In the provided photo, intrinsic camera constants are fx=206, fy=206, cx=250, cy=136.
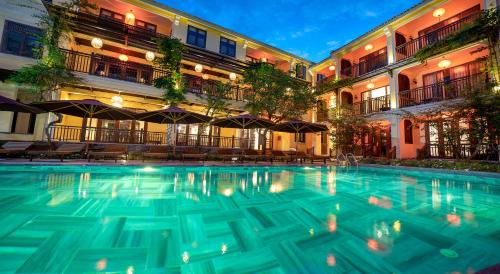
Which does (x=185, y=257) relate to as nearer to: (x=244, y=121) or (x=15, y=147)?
(x=244, y=121)

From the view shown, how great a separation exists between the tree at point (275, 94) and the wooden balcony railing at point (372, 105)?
5.00 meters

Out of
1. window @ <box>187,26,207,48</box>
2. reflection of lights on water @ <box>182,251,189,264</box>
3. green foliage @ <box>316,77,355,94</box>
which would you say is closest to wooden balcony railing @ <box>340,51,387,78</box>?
green foliage @ <box>316,77,355,94</box>

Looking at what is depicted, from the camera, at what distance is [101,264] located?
2.18 m

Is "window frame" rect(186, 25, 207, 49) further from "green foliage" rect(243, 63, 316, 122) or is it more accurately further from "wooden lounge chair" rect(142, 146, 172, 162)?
"wooden lounge chair" rect(142, 146, 172, 162)

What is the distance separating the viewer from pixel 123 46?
47.9 ft

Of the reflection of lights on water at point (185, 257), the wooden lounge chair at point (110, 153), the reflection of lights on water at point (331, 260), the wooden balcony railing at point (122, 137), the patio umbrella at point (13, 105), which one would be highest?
the patio umbrella at point (13, 105)

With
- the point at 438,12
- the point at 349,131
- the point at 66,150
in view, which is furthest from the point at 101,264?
the point at 438,12

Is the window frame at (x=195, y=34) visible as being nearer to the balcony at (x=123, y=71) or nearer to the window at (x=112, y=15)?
the balcony at (x=123, y=71)

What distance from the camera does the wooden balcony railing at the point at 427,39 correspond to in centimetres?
1278

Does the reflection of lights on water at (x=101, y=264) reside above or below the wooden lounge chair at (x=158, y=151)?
below

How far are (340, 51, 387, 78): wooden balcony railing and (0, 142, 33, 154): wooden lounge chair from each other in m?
22.4

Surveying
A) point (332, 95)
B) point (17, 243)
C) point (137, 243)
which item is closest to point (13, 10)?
point (17, 243)

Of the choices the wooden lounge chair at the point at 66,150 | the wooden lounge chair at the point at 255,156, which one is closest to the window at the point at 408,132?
the wooden lounge chair at the point at 255,156

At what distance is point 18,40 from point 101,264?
17.0 meters
